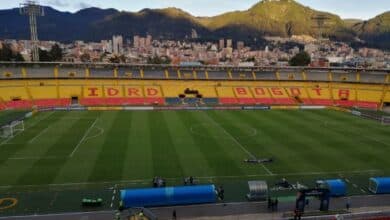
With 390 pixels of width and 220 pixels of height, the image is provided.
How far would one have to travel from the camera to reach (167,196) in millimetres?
20609

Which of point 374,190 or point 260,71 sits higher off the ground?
point 260,71

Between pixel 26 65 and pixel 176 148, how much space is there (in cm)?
4634

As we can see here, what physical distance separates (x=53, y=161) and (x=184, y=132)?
14.6m

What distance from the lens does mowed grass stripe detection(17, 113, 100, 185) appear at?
24.0 m

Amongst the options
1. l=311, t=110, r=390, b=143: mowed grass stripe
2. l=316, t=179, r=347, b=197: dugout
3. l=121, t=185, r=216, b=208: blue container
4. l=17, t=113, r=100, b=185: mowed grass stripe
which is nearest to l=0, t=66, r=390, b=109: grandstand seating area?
l=311, t=110, r=390, b=143: mowed grass stripe

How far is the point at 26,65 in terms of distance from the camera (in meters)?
65.1

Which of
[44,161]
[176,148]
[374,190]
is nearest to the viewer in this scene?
[374,190]

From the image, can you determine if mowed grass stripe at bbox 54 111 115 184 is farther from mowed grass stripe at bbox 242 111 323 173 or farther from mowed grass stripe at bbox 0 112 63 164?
mowed grass stripe at bbox 242 111 323 173

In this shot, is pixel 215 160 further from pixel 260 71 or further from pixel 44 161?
pixel 260 71

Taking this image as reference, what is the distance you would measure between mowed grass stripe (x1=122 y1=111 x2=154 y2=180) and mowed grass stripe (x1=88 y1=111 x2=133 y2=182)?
395mm

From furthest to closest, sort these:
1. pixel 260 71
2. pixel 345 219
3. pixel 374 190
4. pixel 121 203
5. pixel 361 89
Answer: pixel 260 71
pixel 361 89
pixel 374 190
pixel 121 203
pixel 345 219

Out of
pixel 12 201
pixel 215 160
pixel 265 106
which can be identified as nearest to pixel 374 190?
pixel 215 160

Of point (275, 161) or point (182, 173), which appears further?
point (275, 161)

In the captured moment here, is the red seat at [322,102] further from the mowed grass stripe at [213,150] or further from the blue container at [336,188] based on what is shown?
the blue container at [336,188]
